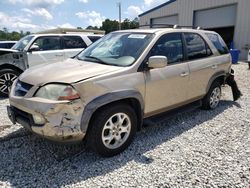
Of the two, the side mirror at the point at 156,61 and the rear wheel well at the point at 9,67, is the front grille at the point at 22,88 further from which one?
the rear wheel well at the point at 9,67

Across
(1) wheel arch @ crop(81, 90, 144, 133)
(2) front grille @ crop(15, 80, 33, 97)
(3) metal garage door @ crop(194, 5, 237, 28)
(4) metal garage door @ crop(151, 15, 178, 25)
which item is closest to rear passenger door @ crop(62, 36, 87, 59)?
(2) front grille @ crop(15, 80, 33, 97)

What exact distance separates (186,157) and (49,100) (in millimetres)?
2018

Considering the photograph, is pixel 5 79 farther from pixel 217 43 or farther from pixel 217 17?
pixel 217 17

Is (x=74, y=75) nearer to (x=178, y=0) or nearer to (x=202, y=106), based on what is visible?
(x=202, y=106)

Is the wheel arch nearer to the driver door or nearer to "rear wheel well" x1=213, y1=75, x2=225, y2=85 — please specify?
the driver door

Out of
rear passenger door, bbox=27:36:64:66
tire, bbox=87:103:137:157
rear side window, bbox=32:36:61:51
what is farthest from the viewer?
rear side window, bbox=32:36:61:51

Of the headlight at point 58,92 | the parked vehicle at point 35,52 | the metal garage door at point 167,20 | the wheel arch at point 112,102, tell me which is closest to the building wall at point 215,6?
the metal garage door at point 167,20

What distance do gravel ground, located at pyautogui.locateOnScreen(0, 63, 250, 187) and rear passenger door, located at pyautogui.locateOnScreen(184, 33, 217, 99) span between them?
75cm

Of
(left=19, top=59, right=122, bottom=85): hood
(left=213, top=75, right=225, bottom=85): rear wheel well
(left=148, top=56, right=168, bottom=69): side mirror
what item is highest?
(left=148, top=56, right=168, bottom=69): side mirror

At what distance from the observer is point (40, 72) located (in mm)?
3330

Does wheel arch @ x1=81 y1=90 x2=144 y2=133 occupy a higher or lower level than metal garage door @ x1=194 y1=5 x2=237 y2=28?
lower

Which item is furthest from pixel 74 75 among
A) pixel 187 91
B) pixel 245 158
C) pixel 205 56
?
pixel 205 56

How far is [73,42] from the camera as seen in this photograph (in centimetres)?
803

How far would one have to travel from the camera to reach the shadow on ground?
2881mm
